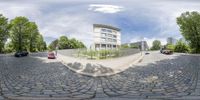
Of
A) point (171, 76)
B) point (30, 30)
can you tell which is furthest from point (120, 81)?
point (30, 30)

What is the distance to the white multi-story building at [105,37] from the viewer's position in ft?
4.80

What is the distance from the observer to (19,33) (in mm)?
1742

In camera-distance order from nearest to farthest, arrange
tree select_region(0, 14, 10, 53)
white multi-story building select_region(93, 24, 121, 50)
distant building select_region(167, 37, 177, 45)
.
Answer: white multi-story building select_region(93, 24, 121, 50)
distant building select_region(167, 37, 177, 45)
tree select_region(0, 14, 10, 53)

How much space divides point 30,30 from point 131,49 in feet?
2.15

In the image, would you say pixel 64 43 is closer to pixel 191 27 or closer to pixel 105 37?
pixel 105 37

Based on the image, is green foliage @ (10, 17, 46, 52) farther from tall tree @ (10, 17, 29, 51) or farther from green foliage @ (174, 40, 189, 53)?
green foliage @ (174, 40, 189, 53)

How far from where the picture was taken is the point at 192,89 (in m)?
1.68

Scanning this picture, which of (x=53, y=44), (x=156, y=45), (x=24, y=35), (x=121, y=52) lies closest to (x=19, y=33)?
(x=24, y=35)

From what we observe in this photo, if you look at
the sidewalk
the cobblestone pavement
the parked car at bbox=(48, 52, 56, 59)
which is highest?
the parked car at bbox=(48, 52, 56, 59)

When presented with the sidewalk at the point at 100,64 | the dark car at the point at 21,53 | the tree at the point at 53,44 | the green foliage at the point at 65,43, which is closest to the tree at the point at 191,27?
the sidewalk at the point at 100,64

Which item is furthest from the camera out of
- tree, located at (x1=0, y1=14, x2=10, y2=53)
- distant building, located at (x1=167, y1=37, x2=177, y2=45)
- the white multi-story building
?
tree, located at (x1=0, y1=14, x2=10, y2=53)

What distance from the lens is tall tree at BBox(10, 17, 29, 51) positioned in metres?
1.72

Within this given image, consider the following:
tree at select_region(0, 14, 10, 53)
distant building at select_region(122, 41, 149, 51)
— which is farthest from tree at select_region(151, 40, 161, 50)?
tree at select_region(0, 14, 10, 53)

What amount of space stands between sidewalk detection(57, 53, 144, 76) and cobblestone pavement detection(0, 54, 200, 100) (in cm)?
3
